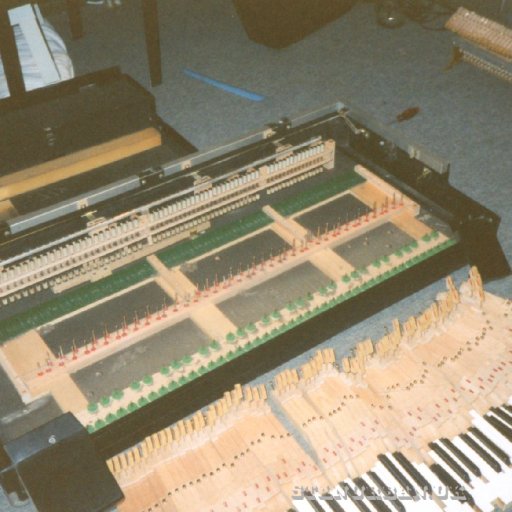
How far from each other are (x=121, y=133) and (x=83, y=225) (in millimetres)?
1178

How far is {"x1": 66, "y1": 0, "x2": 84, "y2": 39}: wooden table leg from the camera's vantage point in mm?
5810

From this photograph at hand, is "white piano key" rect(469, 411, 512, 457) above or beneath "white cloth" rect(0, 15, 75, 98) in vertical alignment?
beneath

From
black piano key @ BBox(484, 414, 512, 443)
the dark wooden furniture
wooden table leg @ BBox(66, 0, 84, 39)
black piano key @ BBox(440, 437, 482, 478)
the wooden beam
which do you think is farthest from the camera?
wooden table leg @ BBox(66, 0, 84, 39)

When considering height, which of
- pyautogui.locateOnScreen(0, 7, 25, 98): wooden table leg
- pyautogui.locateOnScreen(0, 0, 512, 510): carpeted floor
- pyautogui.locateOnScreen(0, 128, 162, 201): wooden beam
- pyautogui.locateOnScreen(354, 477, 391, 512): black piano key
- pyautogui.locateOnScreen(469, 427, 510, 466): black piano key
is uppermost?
pyautogui.locateOnScreen(0, 7, 25, 98): wooden table leg

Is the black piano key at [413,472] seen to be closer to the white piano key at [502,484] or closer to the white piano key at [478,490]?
the white piano key at [478,490]

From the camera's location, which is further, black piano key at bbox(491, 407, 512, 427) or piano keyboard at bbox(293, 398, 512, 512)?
black piano key at bbox(491, 407, 512, 427)

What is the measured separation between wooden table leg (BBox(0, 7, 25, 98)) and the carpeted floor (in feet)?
4.02

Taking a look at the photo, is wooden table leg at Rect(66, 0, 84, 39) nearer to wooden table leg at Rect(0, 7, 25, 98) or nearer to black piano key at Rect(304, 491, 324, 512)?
wooden table leg at Rect(0, 7, 25, 98)

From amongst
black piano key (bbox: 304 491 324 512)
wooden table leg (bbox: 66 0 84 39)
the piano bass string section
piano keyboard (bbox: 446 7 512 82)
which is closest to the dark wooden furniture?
wooden table leg (bbox: 66 0 84 39)

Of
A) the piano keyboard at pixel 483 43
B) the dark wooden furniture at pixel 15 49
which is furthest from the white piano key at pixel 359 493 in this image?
the piano keyboard at pixel 483 43

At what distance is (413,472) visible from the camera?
8.49 ft

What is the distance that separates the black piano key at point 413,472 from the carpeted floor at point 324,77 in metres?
2.00

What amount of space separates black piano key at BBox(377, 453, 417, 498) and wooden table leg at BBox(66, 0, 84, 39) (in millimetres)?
4651

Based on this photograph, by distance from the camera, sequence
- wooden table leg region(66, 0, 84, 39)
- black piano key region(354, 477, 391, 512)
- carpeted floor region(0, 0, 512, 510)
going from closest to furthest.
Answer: black piano key region(354, 477, 391, 512) → carpeted floor region(0, 0, 512, 510) → wooden table leg region(66, 0, 84, 39)
